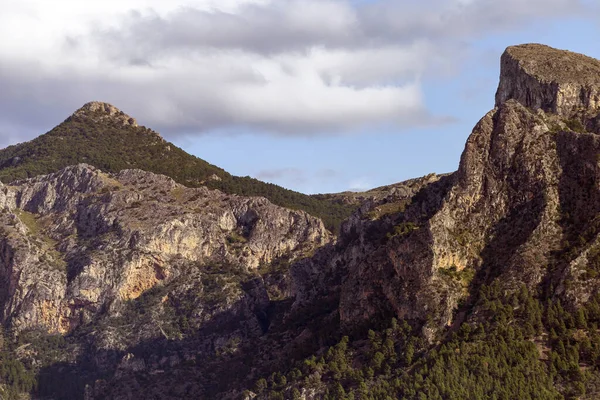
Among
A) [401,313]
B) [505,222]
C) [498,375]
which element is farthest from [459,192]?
[498,375]

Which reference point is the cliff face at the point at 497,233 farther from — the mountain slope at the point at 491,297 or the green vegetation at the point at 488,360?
the green vegetation at the point at 488,360

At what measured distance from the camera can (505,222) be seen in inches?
7721

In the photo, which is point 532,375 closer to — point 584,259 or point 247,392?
point 584,259

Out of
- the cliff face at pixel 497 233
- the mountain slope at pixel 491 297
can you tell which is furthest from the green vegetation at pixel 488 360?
the cliff face at pixel 497 233

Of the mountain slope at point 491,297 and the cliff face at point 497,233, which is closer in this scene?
the mountain slope at point 491,297

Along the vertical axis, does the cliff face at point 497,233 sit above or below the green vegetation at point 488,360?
above

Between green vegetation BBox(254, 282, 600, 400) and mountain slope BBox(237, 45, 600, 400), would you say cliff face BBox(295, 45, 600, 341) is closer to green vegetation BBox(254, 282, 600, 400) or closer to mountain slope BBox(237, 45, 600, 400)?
mountain slope BBox(237, 45, 600, 400)

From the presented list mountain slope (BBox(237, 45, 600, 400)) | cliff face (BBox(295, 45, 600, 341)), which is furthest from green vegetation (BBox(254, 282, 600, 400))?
cliff face (BBox(295, 45, 600, 341))

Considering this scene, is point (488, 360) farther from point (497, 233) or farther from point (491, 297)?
point (497, 233)

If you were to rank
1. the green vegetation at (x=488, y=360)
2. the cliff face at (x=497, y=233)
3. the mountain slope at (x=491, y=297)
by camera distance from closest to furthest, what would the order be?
the green vegetation at (x=488, y=360), the mountain slope at (x=491, y=297), the cliff face at (x=497, y=233)

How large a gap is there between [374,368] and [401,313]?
30.8 feet

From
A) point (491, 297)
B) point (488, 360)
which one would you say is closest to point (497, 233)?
point (491, 297)

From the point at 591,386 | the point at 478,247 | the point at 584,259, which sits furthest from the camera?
the point at 478,247

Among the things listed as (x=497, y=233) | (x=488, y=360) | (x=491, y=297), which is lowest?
(x=488, y=360)
